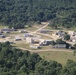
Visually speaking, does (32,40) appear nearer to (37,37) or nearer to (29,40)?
(29,40)

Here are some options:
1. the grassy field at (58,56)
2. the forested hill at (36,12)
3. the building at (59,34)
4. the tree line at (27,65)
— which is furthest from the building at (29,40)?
the forested hill at (36,12)

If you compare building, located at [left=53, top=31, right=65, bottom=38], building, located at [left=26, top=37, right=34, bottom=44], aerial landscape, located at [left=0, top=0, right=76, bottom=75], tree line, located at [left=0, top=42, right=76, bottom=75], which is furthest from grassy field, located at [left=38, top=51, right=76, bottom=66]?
building, located at [left=53, top=31, right=65, bottom=38]

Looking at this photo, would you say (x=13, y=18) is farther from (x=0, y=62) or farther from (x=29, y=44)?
(x=0, y=62)

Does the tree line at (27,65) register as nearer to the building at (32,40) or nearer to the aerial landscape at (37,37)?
the aerial landscape at (37,37)

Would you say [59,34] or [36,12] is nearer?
[59,34]

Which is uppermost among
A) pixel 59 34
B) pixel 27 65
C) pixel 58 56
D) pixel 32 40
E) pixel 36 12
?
pixel 36 12

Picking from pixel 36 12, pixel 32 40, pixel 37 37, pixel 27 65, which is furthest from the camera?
pixel 36 12

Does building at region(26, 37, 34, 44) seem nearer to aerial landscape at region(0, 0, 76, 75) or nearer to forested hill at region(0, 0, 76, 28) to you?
aerial landscape at region(0, 0, 76, 75)

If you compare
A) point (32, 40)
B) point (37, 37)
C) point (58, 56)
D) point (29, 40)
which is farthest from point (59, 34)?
point (58, 56)
